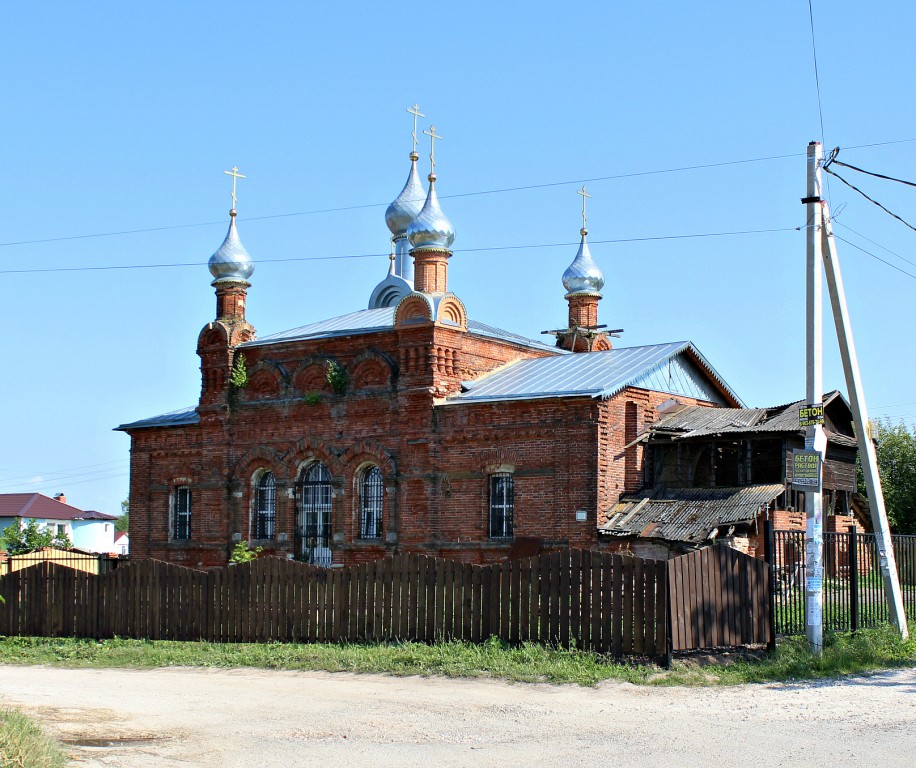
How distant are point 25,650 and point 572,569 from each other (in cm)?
923

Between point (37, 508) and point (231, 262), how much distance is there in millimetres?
40276

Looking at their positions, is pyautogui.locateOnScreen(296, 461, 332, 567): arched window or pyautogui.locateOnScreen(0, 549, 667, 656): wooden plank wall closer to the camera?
pyautogui.locateOnScreen(0, 549, 667, 656): wooden plank wall

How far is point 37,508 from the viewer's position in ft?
215

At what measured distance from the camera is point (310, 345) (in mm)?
28297

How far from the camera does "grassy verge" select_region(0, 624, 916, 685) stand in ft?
45.8

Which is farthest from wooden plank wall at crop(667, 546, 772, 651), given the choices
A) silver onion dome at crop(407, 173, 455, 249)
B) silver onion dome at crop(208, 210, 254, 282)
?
silver onion dome at crop(208, 210, 254, 282)

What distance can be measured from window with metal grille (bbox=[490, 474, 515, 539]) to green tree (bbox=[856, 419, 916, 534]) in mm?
16381

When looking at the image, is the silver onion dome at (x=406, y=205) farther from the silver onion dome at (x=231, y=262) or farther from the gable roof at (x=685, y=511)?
the gable roof at (x=685, y=511)

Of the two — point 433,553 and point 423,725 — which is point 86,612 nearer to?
point 433,553

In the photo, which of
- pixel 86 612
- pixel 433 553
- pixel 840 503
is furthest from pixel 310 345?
pixel 840 503

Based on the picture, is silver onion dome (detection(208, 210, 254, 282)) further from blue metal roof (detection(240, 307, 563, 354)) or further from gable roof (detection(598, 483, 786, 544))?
gable roof (detection(598, 483, 786, 544))

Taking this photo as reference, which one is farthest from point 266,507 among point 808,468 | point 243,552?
point 808,468

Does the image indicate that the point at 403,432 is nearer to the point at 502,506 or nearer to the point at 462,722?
the point at 502,506

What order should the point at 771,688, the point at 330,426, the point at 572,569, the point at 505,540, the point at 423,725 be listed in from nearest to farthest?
1. the point at 423,725
2. the point at 771,688
3. the point at 572,569
4. the point at 505,540
5. the point at 330,426
